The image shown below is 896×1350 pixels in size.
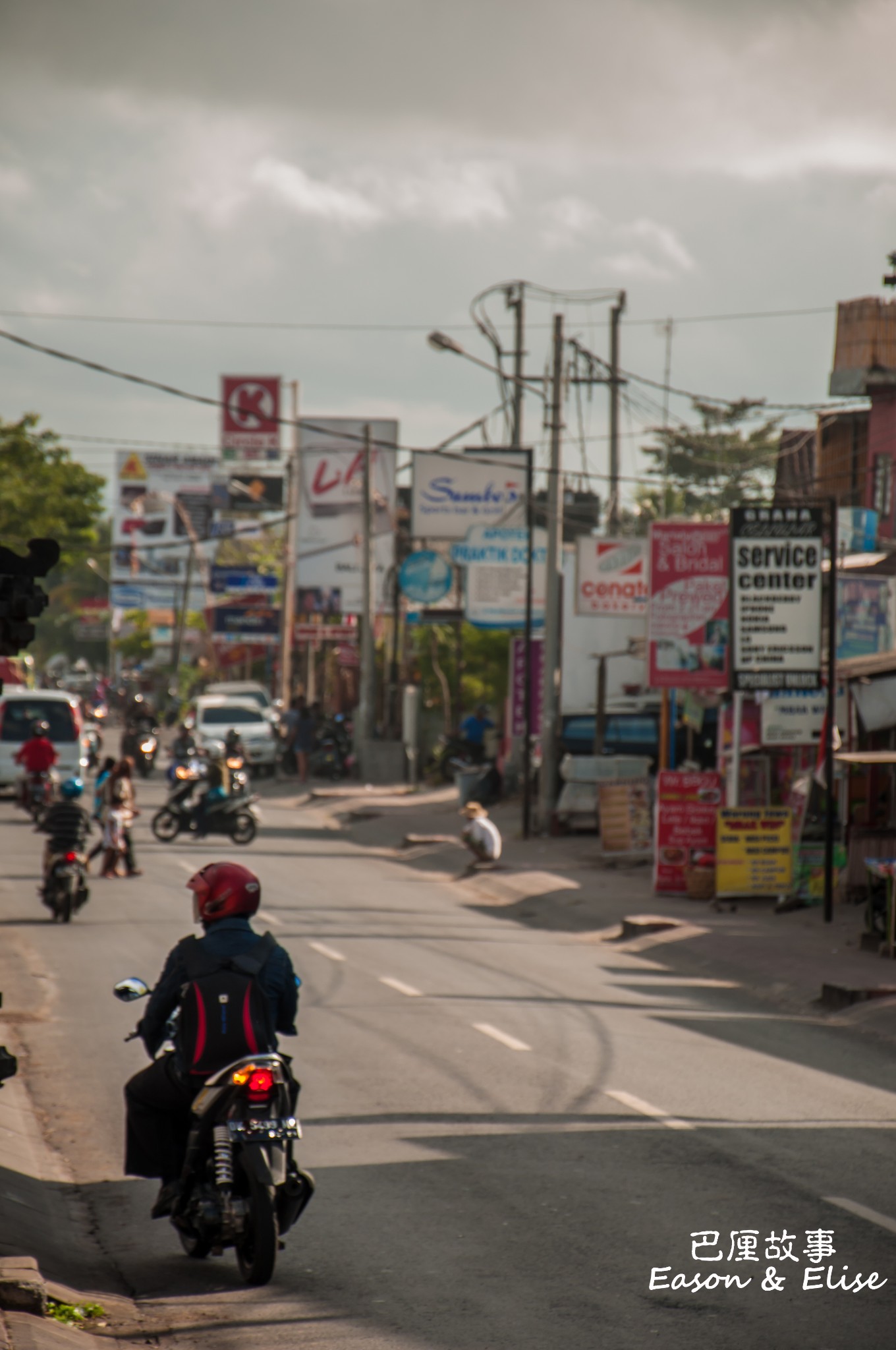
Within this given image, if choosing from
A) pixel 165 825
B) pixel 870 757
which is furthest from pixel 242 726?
pixel 870 757

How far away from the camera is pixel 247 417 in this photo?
6506cm

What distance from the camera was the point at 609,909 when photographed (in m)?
20.6

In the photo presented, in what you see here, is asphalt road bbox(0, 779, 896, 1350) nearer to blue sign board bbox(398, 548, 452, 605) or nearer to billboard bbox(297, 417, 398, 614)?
blue sign board bbox(398, 548, 452, 605)

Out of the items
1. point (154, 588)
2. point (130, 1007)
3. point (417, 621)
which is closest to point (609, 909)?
point (130, 1007)

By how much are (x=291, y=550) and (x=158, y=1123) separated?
47498 mm

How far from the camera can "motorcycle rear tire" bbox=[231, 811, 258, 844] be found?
27391mm

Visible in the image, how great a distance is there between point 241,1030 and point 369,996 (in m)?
7.69

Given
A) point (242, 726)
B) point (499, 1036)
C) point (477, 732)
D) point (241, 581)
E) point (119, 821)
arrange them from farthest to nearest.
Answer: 1. point (241, 581)
2. point (242, 726)
3. point (477, 732)
4. point (119, 821)
5. point (499, 1036)

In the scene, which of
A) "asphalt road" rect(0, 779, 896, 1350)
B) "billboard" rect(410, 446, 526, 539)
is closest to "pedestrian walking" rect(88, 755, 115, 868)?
"asphalt road" rect(0, 779, 896, 1350)

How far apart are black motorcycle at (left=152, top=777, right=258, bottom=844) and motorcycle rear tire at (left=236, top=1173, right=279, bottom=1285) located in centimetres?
2139

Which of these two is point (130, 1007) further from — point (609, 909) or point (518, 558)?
point (518, 558)

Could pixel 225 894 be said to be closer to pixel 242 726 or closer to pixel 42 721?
pixel 42 721

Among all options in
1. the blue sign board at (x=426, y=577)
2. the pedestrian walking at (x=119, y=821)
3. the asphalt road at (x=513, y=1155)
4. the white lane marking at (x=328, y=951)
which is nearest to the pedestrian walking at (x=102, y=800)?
the pedestrian walking at (x=119, y=821)

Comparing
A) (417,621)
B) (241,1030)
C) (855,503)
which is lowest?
(241,1030)
